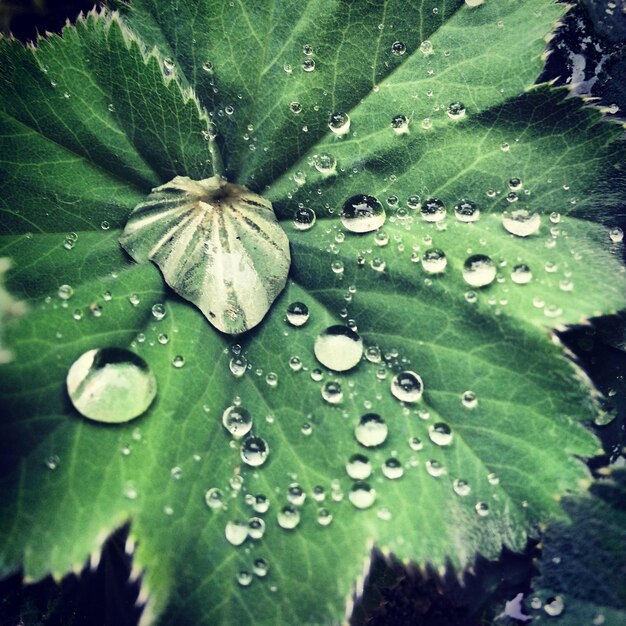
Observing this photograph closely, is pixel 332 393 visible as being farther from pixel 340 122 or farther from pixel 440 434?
pixel 340 122

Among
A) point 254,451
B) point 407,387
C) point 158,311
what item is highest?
point 158,311

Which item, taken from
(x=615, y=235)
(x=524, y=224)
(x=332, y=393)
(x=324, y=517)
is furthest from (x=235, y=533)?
(x=615, y=235)

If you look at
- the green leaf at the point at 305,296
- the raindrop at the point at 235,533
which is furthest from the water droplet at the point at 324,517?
the raindrop at the point at 235,533

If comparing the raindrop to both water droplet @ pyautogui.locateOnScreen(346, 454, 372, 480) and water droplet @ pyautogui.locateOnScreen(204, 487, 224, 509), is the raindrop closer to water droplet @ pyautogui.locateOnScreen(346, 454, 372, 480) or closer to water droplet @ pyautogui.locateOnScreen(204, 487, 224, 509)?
water droplet @ pyautogui.locateOnScreen(204, 487, 224, 509)

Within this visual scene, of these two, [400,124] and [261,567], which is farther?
[400,124]

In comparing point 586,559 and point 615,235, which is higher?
point 615,235

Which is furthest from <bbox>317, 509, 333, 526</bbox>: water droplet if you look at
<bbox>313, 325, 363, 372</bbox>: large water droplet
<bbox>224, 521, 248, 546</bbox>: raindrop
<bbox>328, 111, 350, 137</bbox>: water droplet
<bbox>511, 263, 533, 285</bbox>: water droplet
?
<bbox>328, 111, 350, 137</bbox>: water droplet

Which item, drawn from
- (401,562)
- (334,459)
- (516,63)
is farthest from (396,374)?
(516,63)
